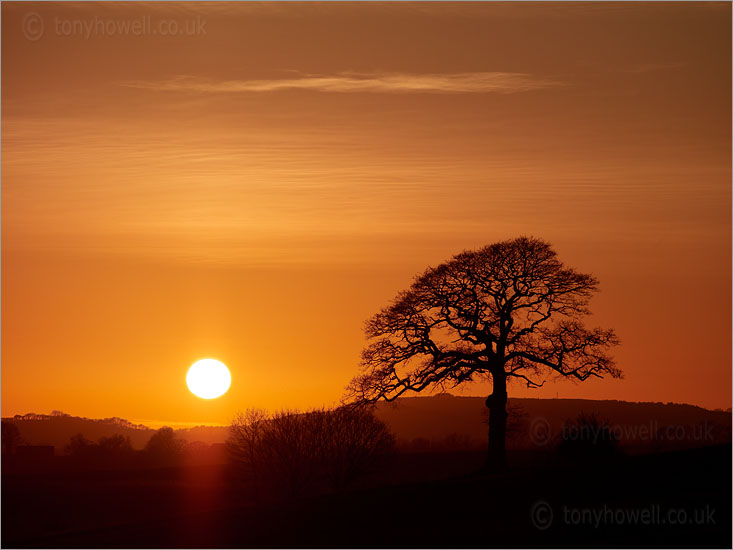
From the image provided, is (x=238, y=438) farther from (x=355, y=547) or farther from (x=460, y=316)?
(x=355, y=547)

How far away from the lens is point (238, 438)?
71062 mm

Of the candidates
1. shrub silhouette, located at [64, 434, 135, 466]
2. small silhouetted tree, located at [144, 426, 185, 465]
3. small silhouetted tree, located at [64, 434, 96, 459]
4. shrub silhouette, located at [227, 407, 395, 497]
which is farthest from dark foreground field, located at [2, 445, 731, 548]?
small silhouetted tree, located at [64, 434, 96, 459]

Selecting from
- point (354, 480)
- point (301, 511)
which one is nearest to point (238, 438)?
point (354, 480)

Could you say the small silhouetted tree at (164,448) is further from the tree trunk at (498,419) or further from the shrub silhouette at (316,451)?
the tree trunk at (498,419)

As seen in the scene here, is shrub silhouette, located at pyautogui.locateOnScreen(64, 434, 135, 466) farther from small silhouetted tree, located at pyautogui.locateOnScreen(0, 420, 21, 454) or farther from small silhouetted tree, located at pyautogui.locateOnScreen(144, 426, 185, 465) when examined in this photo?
small silhouetted tree, located at pyautogui.locateOnScreen(0, 420, 21, 454)

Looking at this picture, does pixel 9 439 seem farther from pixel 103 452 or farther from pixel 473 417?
pixel 473 417

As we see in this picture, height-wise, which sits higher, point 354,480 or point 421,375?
point 421,375

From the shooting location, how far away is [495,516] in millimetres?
38344

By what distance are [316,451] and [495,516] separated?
27.1 meters

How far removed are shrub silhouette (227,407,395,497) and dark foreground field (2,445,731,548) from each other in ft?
48.2

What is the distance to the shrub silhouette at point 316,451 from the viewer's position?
205 feet

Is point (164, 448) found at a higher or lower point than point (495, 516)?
higher

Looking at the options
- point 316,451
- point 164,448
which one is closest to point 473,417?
point 164,448

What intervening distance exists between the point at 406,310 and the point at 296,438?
60.6 feet
